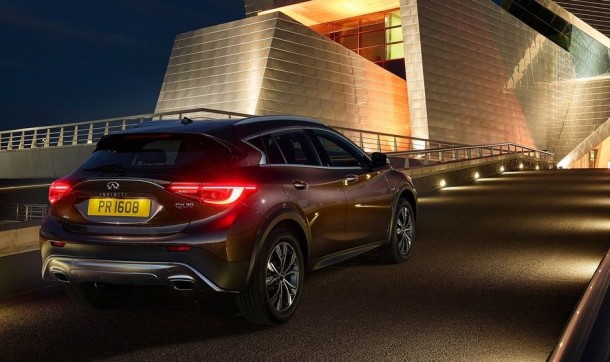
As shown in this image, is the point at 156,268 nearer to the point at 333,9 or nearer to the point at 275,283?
the point at 275,283

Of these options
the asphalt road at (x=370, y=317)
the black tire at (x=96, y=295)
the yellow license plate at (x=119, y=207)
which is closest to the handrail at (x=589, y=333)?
the asphalt road at (x=370, y=317)

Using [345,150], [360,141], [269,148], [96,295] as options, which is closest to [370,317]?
[269,148]

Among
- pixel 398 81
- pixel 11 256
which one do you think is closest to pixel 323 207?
pixel 11 256

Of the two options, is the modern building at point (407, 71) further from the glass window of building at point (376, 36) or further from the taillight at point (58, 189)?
the taillight at point (58, 189)

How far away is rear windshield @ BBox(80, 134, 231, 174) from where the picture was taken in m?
4.96

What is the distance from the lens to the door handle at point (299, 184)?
18.1 ft

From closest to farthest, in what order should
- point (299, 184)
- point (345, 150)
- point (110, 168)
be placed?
point (110, 168) < point (299, 184) < point (345, 150)

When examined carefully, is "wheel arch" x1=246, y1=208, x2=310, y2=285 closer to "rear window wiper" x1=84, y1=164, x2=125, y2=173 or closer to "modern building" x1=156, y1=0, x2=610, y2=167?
"rear window wiper" x1=84, y1=164, x2=125, y2=173

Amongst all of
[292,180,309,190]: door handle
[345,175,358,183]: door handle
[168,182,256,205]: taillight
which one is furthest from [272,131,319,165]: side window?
[168,182,256,205]: taillight

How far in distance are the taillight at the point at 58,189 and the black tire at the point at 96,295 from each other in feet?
2.79

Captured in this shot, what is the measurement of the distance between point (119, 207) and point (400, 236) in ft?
12.8

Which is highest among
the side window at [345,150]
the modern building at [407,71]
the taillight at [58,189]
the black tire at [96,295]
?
the modern building at [407,71]

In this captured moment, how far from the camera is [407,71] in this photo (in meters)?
40.8

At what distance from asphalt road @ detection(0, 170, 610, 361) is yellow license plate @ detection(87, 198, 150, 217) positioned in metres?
0.90
